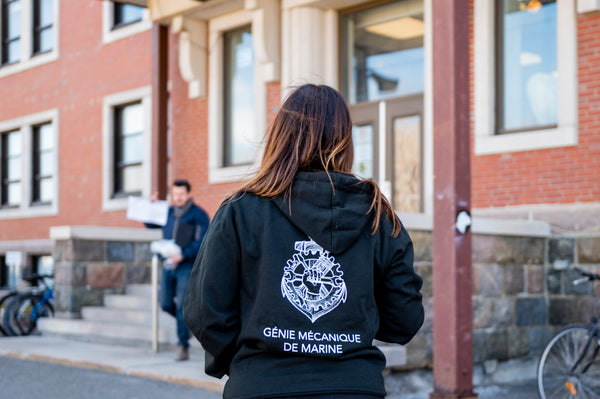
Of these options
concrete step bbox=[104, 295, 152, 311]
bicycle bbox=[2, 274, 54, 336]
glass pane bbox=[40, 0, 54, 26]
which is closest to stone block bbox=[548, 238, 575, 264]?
concrete step bbox=[104, 295, 152, 311]

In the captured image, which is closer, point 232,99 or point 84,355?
point 84,355

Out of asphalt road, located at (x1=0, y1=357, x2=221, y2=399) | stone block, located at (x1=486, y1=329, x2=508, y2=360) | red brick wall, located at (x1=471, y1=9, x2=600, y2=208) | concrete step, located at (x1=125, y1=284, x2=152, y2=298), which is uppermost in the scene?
red brick wall, located at (x1=471, y1=9, x2=600, y2=208)

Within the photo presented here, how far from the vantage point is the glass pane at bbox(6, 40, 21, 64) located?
61.3 ft

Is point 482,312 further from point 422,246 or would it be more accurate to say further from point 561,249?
point 561,249

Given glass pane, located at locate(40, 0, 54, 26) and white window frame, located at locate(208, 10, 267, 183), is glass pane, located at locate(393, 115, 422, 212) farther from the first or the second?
glass pane, located at locate(40, 0, 54, 26)

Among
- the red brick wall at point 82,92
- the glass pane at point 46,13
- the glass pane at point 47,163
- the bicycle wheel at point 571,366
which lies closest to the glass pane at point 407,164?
the bicycle wheel at point 571,366

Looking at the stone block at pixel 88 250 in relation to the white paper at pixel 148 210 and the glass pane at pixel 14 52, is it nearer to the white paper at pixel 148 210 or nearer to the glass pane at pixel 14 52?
the white paper at pixel 148 210

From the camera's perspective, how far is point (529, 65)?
9477mm

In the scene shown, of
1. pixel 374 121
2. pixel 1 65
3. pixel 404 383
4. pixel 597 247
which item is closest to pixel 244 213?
pixel 404 383

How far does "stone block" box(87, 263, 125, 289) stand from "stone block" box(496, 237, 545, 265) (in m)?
5.54

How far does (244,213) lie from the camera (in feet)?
7.63

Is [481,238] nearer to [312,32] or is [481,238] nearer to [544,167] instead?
[544,167]

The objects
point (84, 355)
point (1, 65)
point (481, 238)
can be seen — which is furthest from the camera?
point (1, 65)

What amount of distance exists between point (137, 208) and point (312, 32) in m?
3.66
